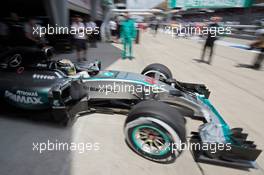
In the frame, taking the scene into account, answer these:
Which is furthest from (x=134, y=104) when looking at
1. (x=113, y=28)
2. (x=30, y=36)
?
(x=113, y=28)

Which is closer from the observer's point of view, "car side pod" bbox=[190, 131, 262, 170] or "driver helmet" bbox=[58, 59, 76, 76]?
"car side pod" bbox=[190, 131, 262, 170]

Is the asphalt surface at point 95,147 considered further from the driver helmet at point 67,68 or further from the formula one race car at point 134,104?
the driver helmet at point 67,68

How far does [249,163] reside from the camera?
83.8 inches

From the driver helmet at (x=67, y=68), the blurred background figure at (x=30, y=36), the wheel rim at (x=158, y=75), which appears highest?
the blurred background figure at (x=30, y=36)

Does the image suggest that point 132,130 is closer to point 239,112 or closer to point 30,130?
point 30,130

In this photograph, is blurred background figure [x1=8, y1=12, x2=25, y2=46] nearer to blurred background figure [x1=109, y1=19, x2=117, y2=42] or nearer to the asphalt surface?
the asphalt surface

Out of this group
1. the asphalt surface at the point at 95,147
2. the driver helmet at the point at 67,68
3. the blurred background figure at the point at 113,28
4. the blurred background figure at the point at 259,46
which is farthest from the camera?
the blurred background figure at the point at 113,28

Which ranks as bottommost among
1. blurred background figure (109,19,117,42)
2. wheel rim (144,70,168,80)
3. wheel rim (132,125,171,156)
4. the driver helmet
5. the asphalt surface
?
the asphalt surface

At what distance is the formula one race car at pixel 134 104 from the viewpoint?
83.4 inches

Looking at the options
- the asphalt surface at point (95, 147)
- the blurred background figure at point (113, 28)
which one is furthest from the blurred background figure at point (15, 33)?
the blurred background figure at point (113, 28)

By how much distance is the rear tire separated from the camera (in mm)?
2100

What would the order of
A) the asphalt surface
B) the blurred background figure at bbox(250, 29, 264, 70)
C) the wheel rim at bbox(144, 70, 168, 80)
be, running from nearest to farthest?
the asphalt surface → the wheel rim at bbox(144, 70, 168, 80) → the blurred background figure at bbox(250, 29, 264, 70)

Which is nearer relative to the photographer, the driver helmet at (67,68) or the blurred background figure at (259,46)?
the driver helmet at (67,68)

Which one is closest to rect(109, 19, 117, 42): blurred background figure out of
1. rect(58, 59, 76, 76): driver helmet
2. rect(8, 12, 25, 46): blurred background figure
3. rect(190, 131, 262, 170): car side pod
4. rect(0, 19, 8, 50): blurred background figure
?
rect(8, 12, 25, 46): blurred background figure
